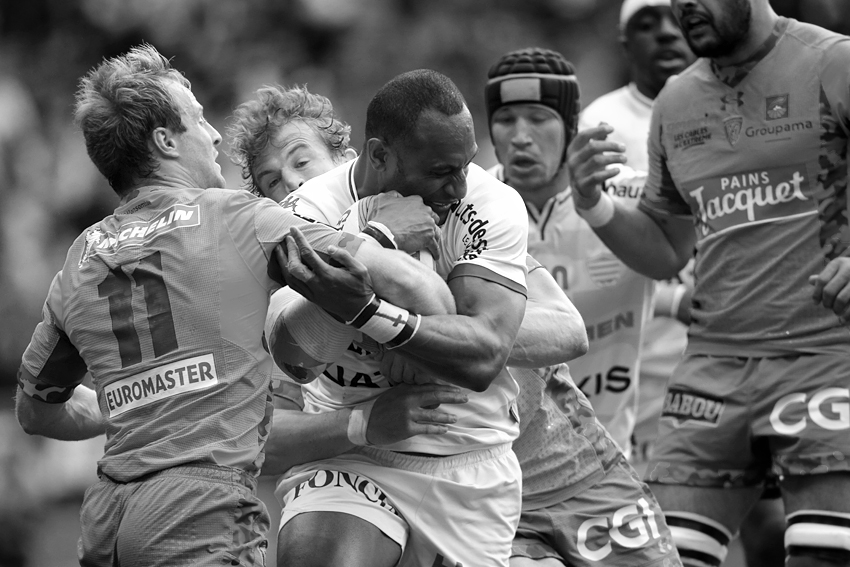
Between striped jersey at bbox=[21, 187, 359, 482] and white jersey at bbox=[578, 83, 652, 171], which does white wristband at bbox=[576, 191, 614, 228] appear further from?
striped jersey at bbox=[21, 187, 359, 482]

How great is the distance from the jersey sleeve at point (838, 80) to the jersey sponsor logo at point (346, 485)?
213cm

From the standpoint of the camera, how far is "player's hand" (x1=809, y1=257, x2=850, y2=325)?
4.13 meters

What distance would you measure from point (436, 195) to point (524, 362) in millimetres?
577

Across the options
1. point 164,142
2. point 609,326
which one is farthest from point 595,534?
point 164,142

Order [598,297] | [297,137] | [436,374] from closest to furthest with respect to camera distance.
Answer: [436,374] < [297,137] < [598,297]

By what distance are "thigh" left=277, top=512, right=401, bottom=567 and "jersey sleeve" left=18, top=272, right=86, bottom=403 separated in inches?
28.3

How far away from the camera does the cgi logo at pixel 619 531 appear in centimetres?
409

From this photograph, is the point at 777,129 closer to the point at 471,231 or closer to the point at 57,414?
the point at 471,231

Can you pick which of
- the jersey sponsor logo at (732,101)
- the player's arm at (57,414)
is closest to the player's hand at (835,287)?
the jersey sponsor logo at (732,101)

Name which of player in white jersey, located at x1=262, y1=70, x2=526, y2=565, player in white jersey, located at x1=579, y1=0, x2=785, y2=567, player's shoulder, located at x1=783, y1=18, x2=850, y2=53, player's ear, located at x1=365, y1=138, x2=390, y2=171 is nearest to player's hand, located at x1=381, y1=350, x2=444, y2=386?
player in white jersey, located at x1=262, y1=70, x2=526, y2=565

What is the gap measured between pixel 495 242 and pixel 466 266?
0.11 metres

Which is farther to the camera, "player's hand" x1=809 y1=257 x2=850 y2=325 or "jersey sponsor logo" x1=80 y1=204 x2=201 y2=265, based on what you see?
"player's hand" x1=809 y1=257 x2=850 y2=325

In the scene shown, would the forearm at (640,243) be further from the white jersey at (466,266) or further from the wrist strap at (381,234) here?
the wrist strap at (381,234)

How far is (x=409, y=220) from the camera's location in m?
3.32
